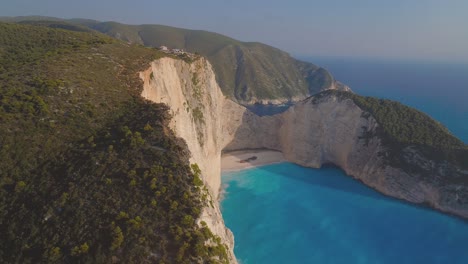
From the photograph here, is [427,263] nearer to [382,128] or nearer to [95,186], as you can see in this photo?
[382,128]

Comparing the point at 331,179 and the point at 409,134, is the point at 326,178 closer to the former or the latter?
the point at 331,179

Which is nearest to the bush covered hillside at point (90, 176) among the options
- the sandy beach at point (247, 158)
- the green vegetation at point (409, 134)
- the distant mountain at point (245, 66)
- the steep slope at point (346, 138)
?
the steep slope at point (346, 138)

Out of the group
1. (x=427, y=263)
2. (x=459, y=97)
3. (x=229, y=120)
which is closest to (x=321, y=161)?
(x=229, y=120)

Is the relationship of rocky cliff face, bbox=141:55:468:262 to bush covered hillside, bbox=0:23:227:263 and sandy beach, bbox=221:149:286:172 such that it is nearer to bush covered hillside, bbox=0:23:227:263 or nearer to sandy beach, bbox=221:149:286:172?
sandy beach, bbox=221:149:286:172

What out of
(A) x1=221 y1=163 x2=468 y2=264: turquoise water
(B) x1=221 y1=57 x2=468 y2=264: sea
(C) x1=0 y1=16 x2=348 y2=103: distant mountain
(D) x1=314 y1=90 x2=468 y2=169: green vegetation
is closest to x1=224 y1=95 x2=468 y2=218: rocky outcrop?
(D) x1=314 y1=90 x2=468 y2=169: green vegetation

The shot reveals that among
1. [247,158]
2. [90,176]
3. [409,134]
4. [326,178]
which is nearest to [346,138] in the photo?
[326,178]

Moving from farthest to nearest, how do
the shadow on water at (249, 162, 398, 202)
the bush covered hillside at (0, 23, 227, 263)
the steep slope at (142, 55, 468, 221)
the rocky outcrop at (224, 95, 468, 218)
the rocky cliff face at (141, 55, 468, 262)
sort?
the shadow on water at (249, 162, 398, 202) < the rocky outcrop at (224, 95, 468, 218) < the steep slope at (142, 55, 468, 221) < the rocky cliff face at (141, 55, 468, 262) < the bush covered hillside at (0, 23, 227, 263)

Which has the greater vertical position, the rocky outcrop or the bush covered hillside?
the bush covered hillside
